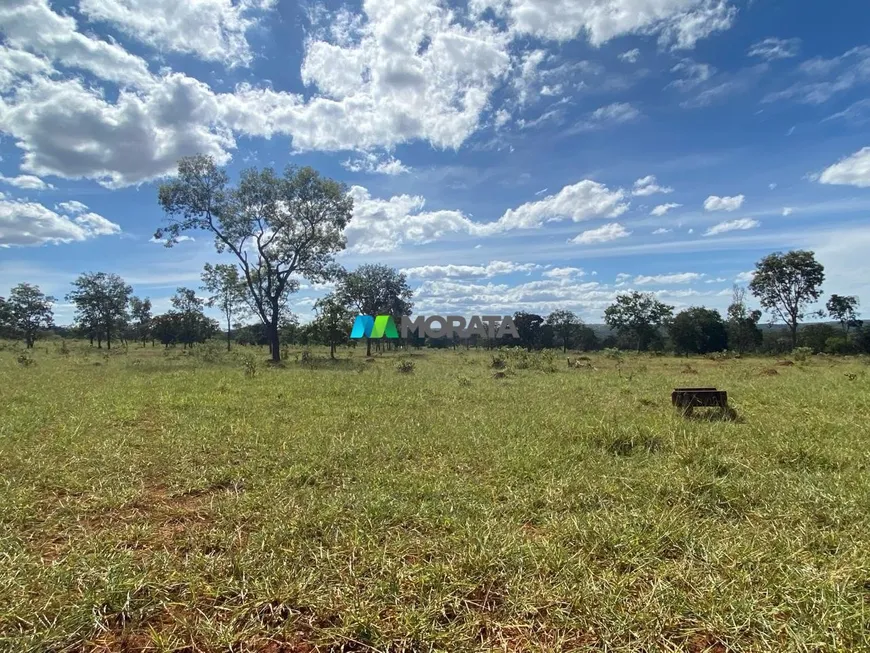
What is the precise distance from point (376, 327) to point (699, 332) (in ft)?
120

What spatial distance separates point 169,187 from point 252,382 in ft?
49.4

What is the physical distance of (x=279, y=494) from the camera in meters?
4.35

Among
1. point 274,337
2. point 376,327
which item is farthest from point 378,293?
point 274,337

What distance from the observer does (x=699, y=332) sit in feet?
167

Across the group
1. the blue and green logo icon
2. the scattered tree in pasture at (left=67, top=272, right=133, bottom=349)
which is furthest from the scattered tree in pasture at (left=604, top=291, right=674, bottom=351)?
the scattered tree in pasture at (left=67, top=272, right=133, bottom=349)

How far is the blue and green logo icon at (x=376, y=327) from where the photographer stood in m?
42.8

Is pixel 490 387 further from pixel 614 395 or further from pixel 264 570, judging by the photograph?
pixel 264 570

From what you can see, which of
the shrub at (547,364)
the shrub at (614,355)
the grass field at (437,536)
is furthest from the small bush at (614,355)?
the grass field at (437,536)

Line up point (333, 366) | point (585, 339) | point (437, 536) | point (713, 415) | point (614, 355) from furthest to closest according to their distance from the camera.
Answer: point (585, 339), point (614, 355), point (333, 366), point (713, 415), point (437, 536)

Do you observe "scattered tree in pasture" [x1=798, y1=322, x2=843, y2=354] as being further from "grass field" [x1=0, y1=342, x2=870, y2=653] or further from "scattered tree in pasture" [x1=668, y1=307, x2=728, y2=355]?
"grass field" [x1=0, y1=342, x2=870, y2=653]

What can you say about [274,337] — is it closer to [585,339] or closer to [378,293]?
[378,293]

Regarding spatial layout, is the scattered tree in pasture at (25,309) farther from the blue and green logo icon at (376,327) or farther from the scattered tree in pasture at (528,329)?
the scattered tree in pasture at (528,329)

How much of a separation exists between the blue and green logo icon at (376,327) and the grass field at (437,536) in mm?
35392

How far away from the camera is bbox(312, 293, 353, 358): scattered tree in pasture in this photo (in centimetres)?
3089
